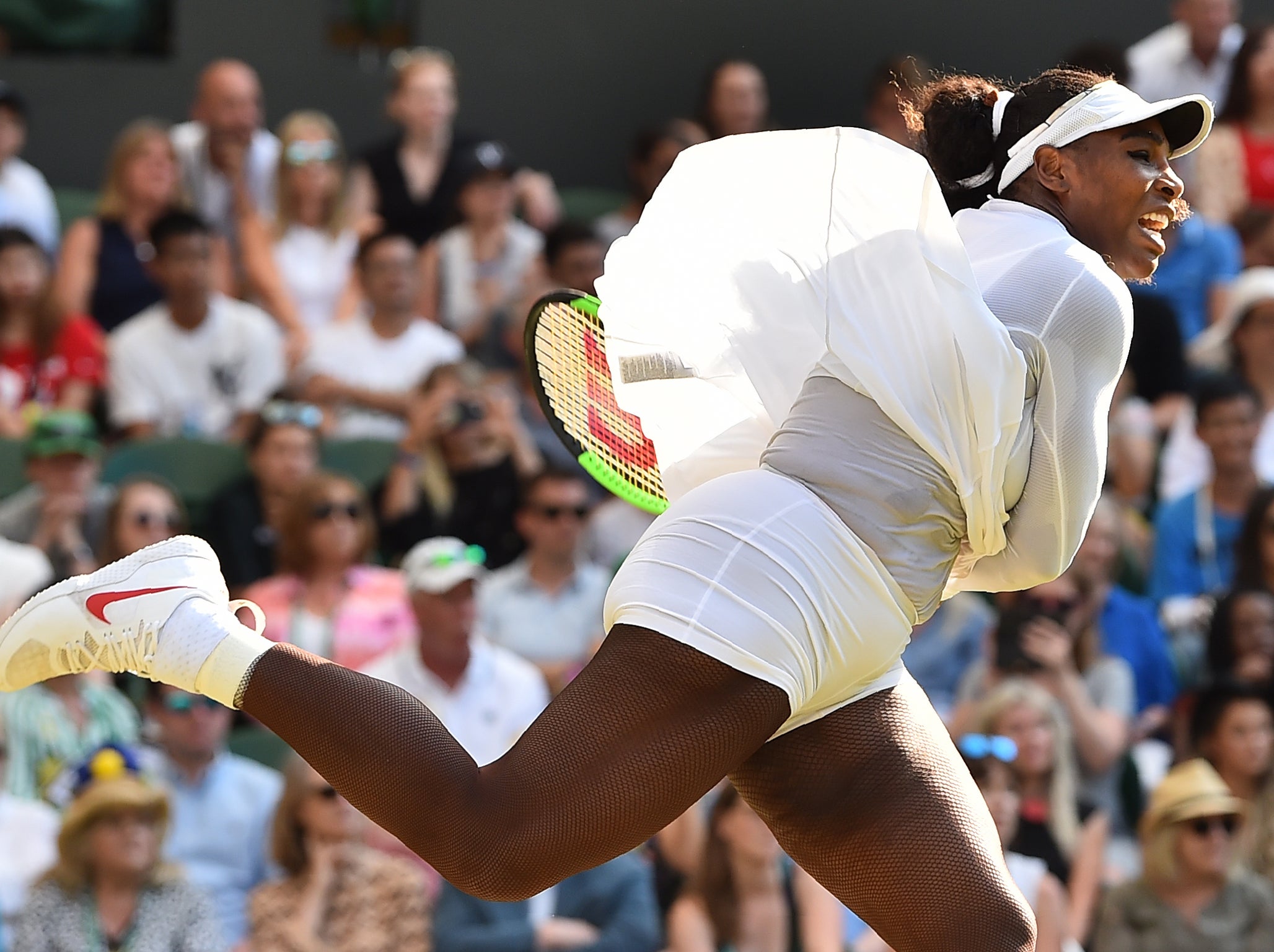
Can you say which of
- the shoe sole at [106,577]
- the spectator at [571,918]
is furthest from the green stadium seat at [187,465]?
the shoe sole at [106,577]

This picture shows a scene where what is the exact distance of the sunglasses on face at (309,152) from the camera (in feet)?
24.0

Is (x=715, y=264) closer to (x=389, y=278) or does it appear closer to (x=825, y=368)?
(x=825, y=368)

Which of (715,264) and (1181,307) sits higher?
(715,264)

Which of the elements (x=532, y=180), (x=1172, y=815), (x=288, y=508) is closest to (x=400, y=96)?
(x=532, y=180)

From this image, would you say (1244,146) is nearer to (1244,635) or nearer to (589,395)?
(1244,635)

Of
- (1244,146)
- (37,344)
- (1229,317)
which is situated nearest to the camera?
(37,344)

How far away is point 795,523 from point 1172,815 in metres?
2.90

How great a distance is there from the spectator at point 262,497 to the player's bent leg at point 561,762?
3663 millimetres

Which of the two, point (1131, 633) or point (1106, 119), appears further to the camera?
point (1131, 633)

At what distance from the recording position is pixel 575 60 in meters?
8.45

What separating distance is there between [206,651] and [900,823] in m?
0.98

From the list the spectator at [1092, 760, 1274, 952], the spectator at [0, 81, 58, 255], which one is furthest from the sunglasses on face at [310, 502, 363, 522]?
the spectator at [1092, 760, 1274, 952]

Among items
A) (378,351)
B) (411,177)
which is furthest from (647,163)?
(378,351)

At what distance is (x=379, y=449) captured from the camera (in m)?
6.68
